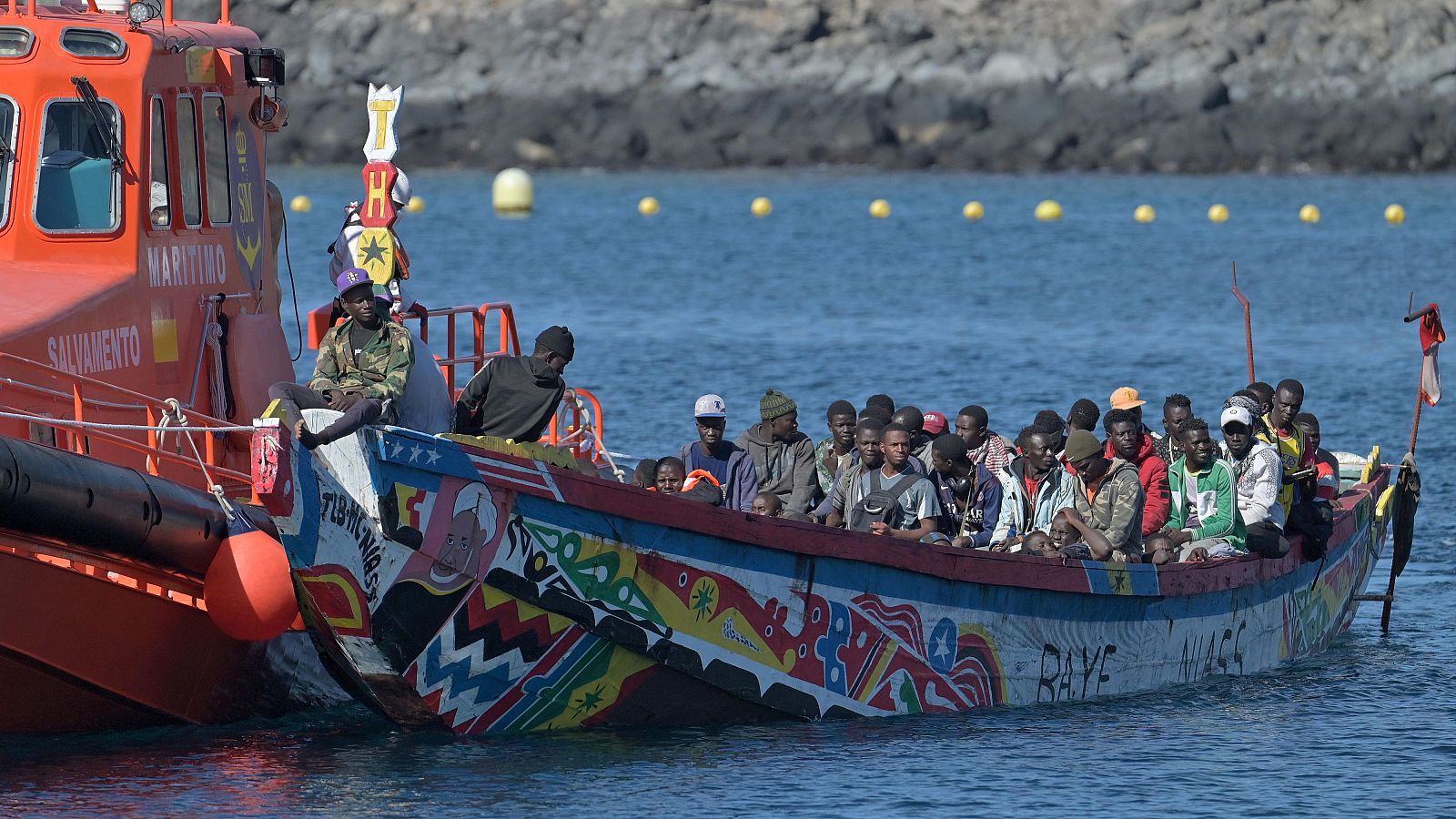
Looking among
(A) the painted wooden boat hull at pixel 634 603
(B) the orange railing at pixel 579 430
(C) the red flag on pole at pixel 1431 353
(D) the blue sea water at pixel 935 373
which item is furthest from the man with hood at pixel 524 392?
(C) the red flag on pole at pixel 1431 353

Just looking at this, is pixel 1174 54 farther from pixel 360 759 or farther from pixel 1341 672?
pixel 360 759

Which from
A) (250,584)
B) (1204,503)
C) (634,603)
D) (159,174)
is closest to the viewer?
(250,584)

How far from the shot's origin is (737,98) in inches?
2928

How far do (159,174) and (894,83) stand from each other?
62.5 metres

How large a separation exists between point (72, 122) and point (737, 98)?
6339cm

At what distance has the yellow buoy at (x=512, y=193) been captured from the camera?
6250cm

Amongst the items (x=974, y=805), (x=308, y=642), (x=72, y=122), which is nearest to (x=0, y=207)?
(x=72, y=122)

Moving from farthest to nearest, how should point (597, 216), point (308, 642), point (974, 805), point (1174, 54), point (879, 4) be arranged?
point (879, 4)
point (1174, 54)
point (597, 216)
point (308, 642)
point (974, 805)

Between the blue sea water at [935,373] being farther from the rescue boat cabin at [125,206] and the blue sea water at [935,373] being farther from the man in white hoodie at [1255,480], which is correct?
the rescue boat cabin at [125,206]

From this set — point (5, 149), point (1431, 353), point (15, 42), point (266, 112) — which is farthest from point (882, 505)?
point (1431, 353)

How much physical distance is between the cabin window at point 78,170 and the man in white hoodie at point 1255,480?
665cm

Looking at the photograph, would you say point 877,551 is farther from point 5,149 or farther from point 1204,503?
point 5,149

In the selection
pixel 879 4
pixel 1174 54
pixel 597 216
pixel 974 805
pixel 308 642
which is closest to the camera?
pixel 974 805

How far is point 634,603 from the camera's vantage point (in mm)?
11391
